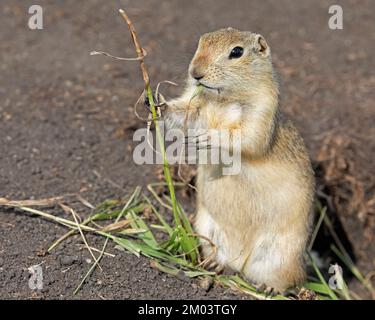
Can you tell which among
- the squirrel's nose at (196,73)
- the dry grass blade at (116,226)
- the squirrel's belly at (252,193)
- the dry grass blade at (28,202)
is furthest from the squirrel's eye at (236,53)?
the dry grass blade at (28,202)

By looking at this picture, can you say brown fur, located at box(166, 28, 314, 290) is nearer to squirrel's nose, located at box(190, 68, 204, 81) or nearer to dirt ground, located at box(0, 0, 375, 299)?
squirrel's nose, located at box(190, 68, 204, 81)

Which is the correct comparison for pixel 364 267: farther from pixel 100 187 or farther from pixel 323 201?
pixel 100 187

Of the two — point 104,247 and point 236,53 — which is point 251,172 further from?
point 104,247

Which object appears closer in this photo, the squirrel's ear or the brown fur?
the brown fur

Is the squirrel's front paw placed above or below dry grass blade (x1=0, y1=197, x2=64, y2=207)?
above

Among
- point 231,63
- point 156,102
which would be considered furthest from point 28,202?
point 231,63

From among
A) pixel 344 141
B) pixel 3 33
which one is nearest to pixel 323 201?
pixel 344 141

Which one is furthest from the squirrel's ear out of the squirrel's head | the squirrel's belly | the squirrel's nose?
the squirrel's belly
